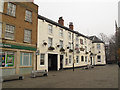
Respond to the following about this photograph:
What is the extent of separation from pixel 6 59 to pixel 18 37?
3.10 m

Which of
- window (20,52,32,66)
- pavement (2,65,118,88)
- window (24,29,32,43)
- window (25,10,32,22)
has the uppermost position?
window (25,10,32,22)

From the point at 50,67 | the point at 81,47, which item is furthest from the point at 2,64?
the point at 81,47

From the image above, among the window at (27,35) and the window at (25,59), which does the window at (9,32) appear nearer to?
the window at (27,35)

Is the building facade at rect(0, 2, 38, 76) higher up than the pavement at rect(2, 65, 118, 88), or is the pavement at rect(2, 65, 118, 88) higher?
the building facade at rect(0, 2, 38, 76)

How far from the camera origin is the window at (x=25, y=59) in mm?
15788

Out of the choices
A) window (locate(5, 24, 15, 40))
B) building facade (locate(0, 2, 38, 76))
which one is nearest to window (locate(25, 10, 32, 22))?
building facade (locate(0, 2, 38, 76))

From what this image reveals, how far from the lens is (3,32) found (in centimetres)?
1374

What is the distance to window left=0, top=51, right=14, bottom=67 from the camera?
1365 centimetres

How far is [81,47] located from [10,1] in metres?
21.9

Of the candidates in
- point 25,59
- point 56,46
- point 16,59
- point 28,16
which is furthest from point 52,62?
point 28,16

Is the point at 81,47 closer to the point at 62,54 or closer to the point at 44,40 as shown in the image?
the point at 62,54

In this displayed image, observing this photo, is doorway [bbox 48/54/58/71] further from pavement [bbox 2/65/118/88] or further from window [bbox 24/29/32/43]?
pavement [bbox 2/65/118/88]

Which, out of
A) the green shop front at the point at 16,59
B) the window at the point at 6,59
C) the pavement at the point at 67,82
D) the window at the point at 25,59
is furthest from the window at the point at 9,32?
the pavement at the point at 67,82

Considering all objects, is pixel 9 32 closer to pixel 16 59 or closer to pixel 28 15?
pixel 16 59
